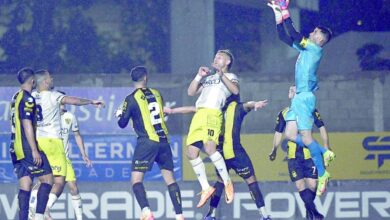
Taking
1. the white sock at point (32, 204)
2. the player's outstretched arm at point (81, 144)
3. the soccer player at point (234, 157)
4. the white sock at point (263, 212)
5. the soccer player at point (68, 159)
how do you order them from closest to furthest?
the white sock at point (263, 212), the soccer player at point (234, 157), the white sock at point (32, 204), the soccer player at point (68, 159), the player's outstretched arm at point (81, 144)

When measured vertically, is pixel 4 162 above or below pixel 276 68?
below

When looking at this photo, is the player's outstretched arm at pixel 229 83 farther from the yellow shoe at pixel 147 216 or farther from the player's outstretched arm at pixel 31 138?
the player's outstretched arm at pixel 31 138

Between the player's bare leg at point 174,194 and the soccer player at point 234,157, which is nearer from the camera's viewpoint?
the player's bare leg at point 174,194

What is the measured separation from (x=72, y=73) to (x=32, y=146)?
4.02 meters

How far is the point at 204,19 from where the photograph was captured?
23.3 m

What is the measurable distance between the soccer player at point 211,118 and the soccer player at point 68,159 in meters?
1.74

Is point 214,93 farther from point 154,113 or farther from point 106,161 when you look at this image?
point 106,161

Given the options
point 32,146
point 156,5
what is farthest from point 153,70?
point 32,146

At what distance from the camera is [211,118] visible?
20359 mm

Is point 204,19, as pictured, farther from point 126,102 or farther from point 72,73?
point 126,102

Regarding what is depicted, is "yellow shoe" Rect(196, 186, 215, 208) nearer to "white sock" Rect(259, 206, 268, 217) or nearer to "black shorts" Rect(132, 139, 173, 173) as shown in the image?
"black shorts" Rect(132, 139, 173, 173)

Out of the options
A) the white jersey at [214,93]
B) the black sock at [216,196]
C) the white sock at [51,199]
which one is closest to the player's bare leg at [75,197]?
the white sock at [51,199]

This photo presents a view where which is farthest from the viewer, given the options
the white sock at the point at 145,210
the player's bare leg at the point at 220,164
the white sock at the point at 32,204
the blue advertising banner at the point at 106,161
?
the blue advertising banner at the point at 106,161

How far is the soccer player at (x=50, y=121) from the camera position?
66.5 ft
